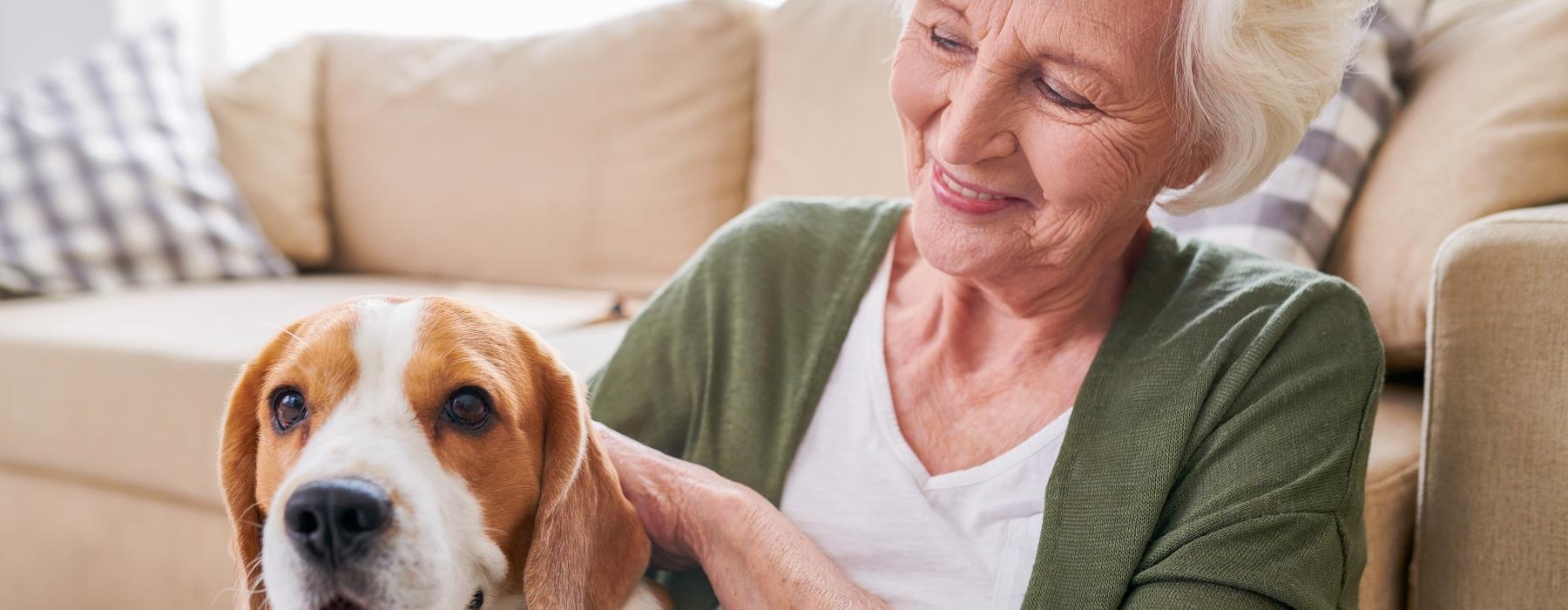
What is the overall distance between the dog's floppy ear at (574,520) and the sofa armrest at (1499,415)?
2.87 ft

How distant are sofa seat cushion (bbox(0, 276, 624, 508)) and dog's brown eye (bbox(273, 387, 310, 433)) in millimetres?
834

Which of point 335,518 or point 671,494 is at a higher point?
point 335,518

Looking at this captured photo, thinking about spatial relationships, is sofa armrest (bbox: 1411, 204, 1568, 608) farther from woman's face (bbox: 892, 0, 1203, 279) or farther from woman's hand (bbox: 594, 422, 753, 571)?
woman's hand (bbox: 594, 422, 753, 571)

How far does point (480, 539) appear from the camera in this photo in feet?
3.03

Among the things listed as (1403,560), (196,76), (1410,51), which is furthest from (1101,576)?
(196,76)

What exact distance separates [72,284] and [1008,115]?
2268 millimetres

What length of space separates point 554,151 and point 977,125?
175 cm

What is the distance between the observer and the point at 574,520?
0.97 meters

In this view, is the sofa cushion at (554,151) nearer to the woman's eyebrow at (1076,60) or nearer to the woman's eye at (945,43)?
the woman's eye at (945,43)

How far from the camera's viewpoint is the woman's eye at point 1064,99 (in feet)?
3.57

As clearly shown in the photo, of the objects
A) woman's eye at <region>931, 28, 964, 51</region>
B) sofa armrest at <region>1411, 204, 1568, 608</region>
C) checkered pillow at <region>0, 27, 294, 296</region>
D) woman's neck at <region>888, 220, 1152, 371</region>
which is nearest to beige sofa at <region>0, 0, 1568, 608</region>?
sofa armrest at <region>1411, 204, 1568, 608</region>

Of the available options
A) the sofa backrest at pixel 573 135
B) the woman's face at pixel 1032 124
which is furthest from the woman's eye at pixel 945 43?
the sofa backrest at pixel 573 135

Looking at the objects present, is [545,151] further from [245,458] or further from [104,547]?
[245,458]

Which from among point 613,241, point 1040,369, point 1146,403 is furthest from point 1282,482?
point 613,241
